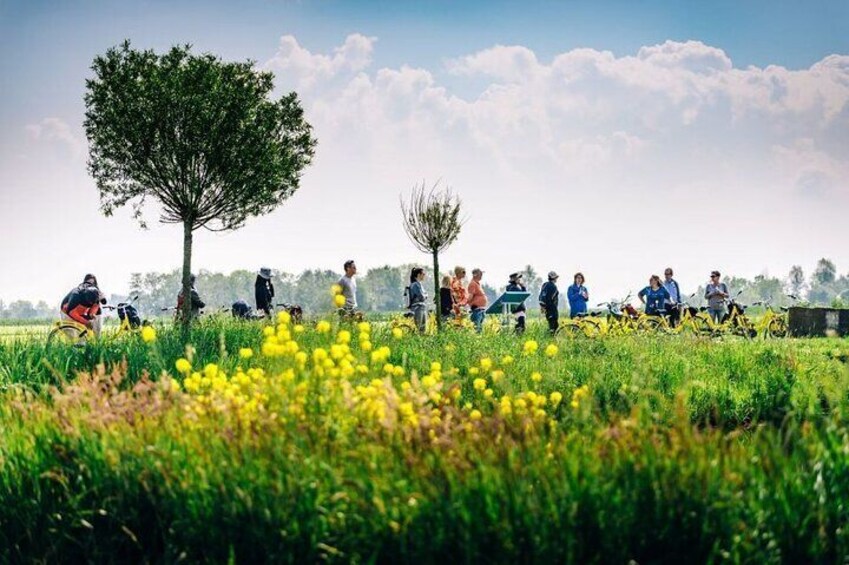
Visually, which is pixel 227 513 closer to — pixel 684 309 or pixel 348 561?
pixel 348 561

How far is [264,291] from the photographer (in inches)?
777

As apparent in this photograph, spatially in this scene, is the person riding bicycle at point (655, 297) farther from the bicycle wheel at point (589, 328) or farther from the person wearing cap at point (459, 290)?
the person wearing cap at point (459, 290)

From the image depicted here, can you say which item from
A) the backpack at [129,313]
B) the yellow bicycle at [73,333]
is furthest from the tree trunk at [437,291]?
the backpack at [129,313]

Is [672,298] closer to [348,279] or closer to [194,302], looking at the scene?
[348,279]

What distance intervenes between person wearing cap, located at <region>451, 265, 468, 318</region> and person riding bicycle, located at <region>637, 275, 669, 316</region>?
446 cm

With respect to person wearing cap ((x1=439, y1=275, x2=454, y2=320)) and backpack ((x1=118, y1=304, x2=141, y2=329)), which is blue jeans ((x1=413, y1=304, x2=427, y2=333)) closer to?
person wearing cap ((x1=439, y1=275, x2=454, y2=320))

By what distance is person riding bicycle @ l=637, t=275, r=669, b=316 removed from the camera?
803 inches

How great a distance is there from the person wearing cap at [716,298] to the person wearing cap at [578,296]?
3.41 m

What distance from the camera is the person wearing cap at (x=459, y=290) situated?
65.1 ft

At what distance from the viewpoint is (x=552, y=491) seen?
150 inches

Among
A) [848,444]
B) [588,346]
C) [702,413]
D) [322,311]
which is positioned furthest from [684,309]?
[848,444]

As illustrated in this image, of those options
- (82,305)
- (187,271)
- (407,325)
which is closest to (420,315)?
(407,325)

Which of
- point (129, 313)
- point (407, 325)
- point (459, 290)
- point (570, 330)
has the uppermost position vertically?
point (459, 290)

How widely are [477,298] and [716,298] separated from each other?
6.21 metres
